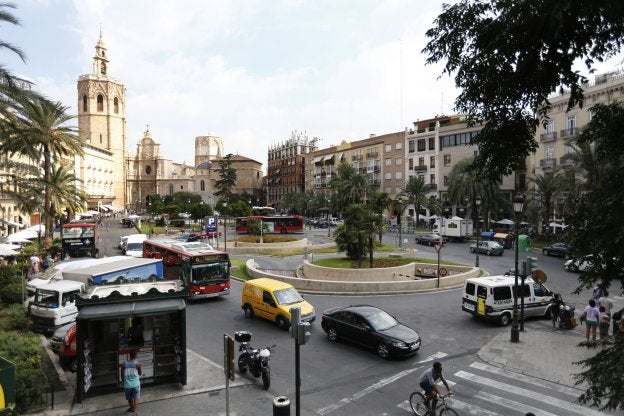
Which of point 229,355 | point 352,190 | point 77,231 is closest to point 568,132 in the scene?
point 352,190

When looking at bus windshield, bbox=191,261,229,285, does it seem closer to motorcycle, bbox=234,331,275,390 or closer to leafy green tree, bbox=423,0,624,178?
motorcycle, bbox=234,331,275,390

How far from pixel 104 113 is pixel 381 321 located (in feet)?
397

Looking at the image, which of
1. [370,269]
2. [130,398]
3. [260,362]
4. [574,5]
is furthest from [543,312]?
[130,398]

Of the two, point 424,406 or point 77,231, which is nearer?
point 424,406

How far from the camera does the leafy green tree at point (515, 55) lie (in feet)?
26.1

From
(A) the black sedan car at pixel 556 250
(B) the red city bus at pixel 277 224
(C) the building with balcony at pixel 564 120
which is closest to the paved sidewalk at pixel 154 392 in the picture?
(A) the black sedan car at pixel 556 250

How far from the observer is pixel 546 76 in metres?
8.80

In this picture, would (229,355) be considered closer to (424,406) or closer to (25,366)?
(424,406)

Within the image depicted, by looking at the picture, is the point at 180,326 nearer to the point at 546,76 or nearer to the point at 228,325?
the point at 228,325

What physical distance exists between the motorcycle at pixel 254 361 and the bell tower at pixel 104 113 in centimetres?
11123

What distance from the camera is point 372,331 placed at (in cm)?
1460

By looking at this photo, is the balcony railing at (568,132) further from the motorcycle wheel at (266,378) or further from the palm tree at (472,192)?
the motorcycle wheel at (266,378)

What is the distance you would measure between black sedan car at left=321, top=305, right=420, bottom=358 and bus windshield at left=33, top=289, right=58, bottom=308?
9.94m

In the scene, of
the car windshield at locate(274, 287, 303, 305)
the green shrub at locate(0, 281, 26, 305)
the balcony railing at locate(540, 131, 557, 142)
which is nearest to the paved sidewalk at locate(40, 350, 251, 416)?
the car windshield at locate(274, 287, 303, 305)
